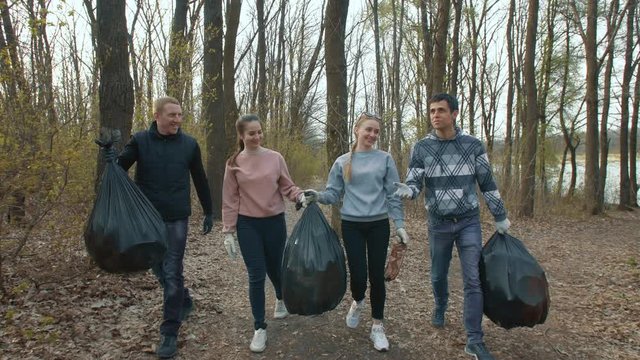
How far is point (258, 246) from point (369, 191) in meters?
0.93

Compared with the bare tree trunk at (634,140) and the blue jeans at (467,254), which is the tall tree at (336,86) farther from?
the bare tree trunk at (634,140)

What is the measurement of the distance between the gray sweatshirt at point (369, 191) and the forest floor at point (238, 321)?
1.05 meters

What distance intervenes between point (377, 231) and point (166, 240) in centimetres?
150

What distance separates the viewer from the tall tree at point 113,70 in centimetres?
477

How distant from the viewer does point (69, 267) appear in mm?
4766

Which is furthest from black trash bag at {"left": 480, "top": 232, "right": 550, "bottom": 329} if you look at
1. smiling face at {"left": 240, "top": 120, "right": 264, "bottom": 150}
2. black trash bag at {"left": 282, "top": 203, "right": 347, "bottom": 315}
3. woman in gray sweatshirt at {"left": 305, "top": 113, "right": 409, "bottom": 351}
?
smiling face at {"left": 240, "top": 120, "right": 264, "bottom": 150}

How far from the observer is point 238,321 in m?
4.19

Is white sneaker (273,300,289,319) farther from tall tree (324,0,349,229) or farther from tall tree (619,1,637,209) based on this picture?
tall tree (619,1,637,209)

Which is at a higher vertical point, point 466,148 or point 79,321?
point 466,148

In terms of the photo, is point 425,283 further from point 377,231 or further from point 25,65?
point 25,65

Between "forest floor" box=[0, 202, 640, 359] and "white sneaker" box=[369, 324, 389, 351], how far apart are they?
0.17ft

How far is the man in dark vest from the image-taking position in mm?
3338

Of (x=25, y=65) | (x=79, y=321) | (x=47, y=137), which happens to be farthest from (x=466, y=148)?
A: (x=25, y=65)

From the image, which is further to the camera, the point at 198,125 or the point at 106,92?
the point at 198,125
